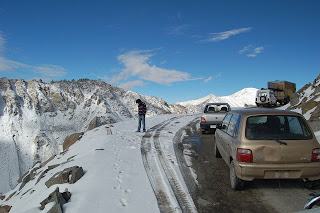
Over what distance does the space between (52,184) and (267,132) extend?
5280 millimetres

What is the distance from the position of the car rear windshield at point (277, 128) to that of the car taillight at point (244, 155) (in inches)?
11.2

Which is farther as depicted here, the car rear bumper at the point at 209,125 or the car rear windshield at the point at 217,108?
the car rear windshield at the point at 217,108

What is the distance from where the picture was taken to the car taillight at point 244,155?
14.6 feet

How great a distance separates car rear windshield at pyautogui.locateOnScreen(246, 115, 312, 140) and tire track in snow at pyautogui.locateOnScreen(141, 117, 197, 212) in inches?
72.0

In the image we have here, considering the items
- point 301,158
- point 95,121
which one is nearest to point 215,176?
point 301,158

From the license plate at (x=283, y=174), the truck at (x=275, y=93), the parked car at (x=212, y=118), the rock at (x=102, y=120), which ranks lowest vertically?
the license plate at (x=283, y=174)

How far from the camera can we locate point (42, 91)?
119m

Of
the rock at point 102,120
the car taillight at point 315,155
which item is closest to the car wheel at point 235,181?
the car taillight at point 315,155

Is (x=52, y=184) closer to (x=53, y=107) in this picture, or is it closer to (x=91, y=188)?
(x=91, y=188)

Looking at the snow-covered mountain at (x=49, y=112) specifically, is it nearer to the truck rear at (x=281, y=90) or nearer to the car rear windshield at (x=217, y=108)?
the truck rear at (x=281, y=90)

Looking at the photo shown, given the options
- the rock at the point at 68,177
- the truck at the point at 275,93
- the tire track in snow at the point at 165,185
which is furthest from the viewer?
the truck at the point at 275,93

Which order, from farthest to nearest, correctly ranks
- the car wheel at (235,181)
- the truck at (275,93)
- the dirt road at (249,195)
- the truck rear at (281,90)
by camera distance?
the truck rear at (281,90)
the truck at (275,93)
the car wheel at (235,181)
the dirt road at (249,195)

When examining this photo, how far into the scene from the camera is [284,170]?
441 cm

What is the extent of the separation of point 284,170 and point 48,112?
404 ft
